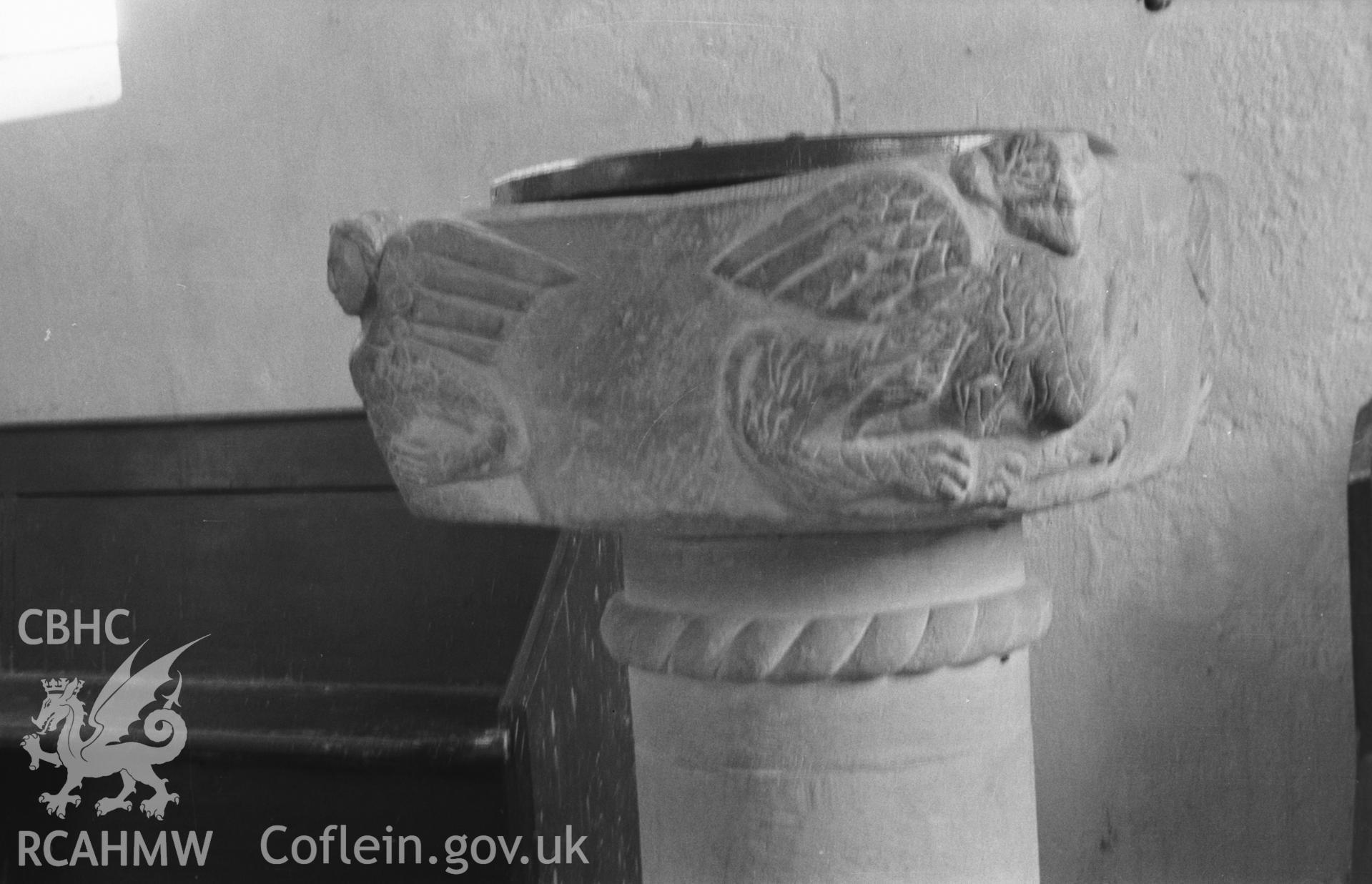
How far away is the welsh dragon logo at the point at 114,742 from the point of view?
5.74 feet

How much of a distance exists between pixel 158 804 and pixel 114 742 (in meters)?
0.11

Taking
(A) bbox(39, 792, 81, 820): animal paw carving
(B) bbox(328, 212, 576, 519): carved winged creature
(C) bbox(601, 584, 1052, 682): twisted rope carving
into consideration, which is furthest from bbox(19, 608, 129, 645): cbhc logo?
(C) bbox(601, 584, 1052, 682): twisted rope carving

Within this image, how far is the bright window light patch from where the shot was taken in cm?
229

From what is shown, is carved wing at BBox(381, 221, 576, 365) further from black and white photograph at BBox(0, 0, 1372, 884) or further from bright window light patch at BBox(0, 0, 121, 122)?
bright window light patch at BBox(0, 0, 121, 122)

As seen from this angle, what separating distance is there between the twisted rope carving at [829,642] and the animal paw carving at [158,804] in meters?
0.85

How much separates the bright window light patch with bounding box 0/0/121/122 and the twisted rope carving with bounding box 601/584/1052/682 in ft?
5.39

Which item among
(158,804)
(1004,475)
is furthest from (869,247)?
(158,804)

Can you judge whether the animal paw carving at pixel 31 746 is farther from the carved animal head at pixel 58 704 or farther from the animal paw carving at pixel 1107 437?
the animal paw carving at pixel 1107 437

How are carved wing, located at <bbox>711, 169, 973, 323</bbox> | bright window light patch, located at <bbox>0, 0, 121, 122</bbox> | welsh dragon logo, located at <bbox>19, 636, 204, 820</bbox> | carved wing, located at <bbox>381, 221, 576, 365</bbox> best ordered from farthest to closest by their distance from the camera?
bright window light patch, located at <bbox>0, 0, 121, 122</bbox>
welsh dragon logo, located at <bbox>19, 636, 204, 820</bbox>
carved wing, located at <bbox>381, 221, 576, 365</bbox>
carved wing, located at <bbox>711, 169, 973, 323</bbox>

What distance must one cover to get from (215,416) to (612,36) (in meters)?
0.84

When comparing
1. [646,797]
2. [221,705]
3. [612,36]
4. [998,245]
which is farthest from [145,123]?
[998,245]

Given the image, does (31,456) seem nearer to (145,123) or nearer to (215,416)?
(215,416)

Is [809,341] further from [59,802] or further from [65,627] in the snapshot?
[65,627]

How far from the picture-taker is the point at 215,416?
80.9 inches
